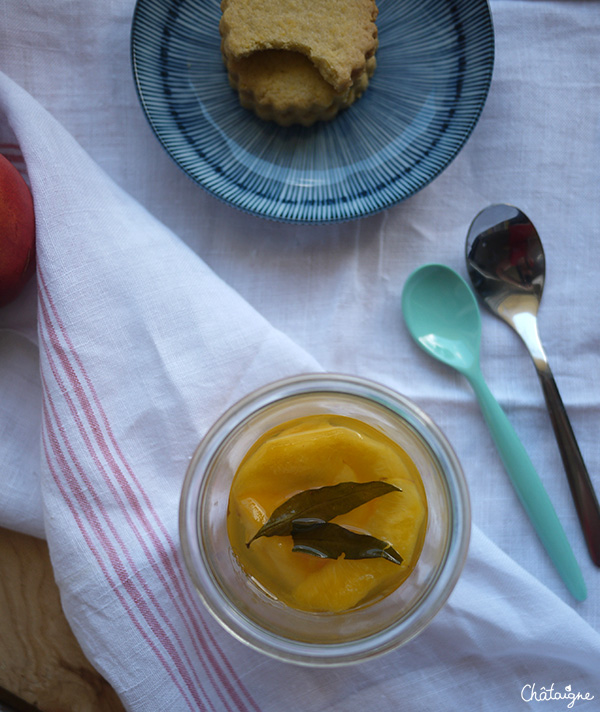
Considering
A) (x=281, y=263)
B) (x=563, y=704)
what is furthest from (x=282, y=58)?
(x=563, y=704)

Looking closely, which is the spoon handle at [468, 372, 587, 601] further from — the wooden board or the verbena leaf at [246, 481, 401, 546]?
the wooden board

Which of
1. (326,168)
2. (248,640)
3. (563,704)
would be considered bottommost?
(563,704)

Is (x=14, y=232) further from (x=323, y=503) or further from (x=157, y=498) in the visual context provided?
(x=323, y=503)

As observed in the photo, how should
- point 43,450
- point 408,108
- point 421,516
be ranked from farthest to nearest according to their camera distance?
point 408,108 → point 43,450 → point 421,516

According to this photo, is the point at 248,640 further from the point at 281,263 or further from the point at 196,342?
the point at 281,263

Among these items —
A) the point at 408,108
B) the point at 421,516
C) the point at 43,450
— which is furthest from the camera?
the point at 408,108

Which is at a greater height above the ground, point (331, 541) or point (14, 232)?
point (14, 232)

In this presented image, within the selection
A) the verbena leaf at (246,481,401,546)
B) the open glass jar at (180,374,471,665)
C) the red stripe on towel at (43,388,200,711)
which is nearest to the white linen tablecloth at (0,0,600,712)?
the red stripe on towel at (43,388,200,711)

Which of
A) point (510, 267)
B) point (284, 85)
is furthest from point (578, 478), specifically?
point (284, 85)
